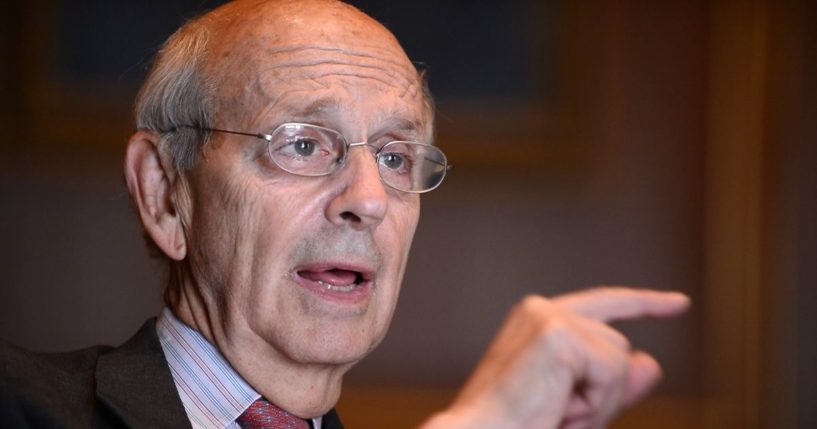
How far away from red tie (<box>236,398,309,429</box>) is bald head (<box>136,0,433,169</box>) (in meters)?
0.43

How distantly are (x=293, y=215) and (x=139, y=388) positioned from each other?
37cm

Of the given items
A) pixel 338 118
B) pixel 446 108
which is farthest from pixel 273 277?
pixel 446 108

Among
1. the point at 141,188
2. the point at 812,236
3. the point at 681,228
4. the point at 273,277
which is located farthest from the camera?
the point at 681,228

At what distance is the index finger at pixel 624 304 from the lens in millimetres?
1459

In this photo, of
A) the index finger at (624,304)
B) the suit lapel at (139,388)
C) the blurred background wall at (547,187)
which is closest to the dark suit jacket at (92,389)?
the suit lapel at (139,388)

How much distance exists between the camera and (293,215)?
1.91 metres

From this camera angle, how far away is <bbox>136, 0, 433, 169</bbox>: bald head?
1947mm

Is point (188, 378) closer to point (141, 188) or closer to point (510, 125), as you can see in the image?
point (141, 188)

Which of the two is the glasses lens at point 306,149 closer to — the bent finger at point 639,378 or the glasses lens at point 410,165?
the glasses lens at point 410,165

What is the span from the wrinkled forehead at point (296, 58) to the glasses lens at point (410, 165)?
8 centimetres

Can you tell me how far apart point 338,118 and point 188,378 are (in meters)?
0.49

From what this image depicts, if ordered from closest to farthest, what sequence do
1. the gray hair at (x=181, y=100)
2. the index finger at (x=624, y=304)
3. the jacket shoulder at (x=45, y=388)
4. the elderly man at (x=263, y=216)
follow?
the index finger at (x=624, y=304) < the jacket shoulder at (x=45, y=388) < the elderly man at (x=263, y=216) < the gray hair at (x=181, y=100)

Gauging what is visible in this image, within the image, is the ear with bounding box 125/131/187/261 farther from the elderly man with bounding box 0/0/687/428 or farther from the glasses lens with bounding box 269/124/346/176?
the glasses lens with bounding box 269/124/346/176

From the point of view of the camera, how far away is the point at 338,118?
6.35 ft
